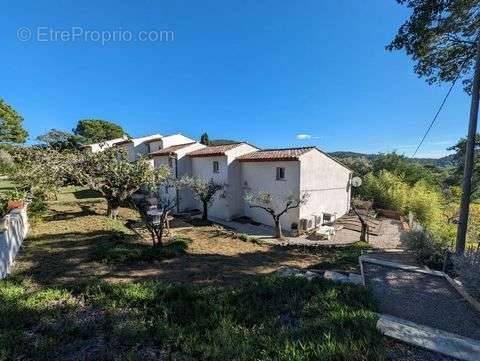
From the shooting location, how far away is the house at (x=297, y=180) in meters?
18.8

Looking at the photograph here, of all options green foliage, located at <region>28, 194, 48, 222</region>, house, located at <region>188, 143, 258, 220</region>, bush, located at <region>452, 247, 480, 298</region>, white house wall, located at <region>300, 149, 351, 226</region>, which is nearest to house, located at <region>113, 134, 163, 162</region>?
house, located at <region>188, 143, 258, 220</region>

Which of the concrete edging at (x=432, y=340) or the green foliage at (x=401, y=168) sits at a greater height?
the green foliage at (x=401, y=168)

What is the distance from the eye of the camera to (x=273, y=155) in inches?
792

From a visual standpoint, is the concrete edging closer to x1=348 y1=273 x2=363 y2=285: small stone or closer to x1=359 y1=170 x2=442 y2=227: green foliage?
x1=348 y1=273 x2=363 y2=285: small stone

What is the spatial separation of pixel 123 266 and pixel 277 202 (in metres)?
13.3

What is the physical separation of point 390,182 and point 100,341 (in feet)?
90.0

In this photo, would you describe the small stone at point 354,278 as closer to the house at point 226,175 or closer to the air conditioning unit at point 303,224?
the air conditioning unit at point 303,224

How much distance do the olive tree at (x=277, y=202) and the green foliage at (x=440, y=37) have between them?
32.5 ft

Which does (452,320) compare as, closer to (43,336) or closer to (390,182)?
(43,336)

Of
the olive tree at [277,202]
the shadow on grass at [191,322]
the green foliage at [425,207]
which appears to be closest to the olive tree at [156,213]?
the shadow on grass at [191,322]

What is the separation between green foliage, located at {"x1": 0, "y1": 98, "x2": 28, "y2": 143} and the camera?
37.6 meters

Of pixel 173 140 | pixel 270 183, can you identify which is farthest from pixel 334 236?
pixel 173 140

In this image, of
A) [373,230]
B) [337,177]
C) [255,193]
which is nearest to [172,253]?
[255,193]

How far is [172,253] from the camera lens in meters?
9.36
